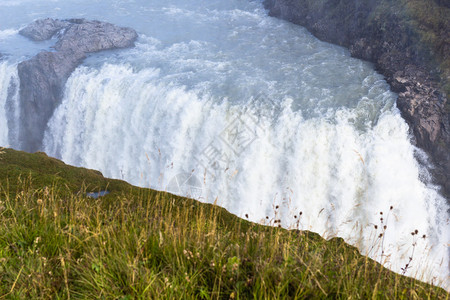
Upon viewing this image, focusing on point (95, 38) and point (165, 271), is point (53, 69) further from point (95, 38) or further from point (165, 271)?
point (165, 271)

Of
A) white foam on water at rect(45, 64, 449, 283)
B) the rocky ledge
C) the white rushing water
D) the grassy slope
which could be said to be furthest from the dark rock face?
the grassy slope

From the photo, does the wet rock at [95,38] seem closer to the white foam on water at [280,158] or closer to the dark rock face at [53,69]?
the dark rock face at [53,69]

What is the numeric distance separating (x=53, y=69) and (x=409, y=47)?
54.2 ft

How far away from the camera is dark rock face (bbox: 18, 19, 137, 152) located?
759 inches

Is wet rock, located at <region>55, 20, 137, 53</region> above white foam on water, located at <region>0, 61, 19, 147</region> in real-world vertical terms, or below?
above

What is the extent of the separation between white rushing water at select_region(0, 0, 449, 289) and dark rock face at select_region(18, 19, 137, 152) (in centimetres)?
69

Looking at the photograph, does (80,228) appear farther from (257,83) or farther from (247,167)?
(257,83)

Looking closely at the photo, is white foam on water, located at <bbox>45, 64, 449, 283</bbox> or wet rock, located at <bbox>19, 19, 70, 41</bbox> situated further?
wet rock, located at <bbox>19, 19, 70, 41</bbox>

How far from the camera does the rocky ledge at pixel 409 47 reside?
12.9 m

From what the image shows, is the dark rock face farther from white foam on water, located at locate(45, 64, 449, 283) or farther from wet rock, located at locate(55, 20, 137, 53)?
white foam on water, located at locate(45, 64, 449, 283)

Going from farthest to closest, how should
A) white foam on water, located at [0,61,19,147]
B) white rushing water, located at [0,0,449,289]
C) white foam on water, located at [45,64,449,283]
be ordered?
white foam on water, located at [0,61,19,147] < white rushing water, located at [0,0,449,289] < white foam on water, located at [45,64,449,283]

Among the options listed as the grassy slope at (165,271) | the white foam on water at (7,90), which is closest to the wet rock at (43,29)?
the white foam on water at (7,90)

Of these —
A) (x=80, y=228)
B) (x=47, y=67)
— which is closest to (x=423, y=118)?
(x=80, y=228)

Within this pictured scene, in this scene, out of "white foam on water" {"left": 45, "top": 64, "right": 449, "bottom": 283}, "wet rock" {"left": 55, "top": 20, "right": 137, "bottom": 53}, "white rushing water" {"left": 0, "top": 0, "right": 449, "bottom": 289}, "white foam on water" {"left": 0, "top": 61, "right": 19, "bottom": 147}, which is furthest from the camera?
"wet rock" {"left": 55, "top": 20, "right": 137, "bottom": 53}
